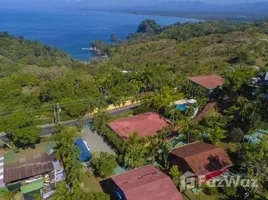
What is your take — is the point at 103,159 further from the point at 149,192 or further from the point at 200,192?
the point at 200,192

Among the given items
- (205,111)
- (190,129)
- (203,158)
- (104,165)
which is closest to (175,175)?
(203,158)

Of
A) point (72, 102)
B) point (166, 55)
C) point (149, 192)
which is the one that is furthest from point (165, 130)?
point (166, 55)

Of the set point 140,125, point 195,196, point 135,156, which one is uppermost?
point 135,156

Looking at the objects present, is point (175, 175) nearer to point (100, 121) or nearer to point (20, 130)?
point (100, 121)

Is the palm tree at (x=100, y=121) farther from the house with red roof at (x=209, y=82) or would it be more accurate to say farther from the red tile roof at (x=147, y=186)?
the house with red roof at (x=209, y=82)

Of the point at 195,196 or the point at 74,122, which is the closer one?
the point at 195,196

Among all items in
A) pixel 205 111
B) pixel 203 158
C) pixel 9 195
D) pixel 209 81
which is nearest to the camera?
pixel 9 195

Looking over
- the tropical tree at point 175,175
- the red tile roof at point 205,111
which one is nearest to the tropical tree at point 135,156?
the tropical tree at point 175,175
